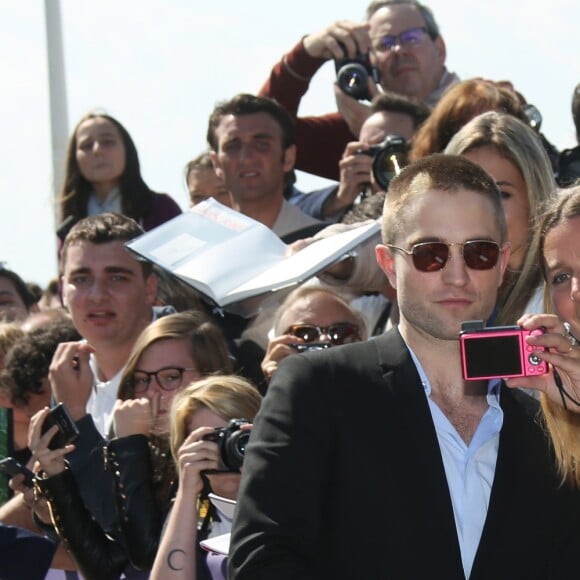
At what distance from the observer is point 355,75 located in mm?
6453

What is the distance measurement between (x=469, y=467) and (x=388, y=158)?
8.75ft

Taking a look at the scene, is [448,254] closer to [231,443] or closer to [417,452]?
[417,452]

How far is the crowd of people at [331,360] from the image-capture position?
10.1ft

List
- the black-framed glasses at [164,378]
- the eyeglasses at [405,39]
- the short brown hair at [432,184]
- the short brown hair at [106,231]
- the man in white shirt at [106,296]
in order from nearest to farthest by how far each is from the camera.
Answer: the short brown hair at [432,184] < the black-framed glasses at [164,378] < the man in white shirt at [106,296] < the short brown hair at [106,231] < the eyeglasses at [405,39]

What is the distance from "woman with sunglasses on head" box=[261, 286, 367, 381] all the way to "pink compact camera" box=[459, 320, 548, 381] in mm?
1921

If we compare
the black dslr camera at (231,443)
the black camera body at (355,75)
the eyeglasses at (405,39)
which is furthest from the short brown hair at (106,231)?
the black dslr camera at (231,443)

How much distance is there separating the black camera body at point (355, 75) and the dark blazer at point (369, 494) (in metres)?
3.41

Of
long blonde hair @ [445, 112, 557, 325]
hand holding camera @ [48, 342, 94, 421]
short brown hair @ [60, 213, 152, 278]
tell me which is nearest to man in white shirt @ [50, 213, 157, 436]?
short brown hair @ [60, 213, 152, 278]

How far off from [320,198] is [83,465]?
207cm

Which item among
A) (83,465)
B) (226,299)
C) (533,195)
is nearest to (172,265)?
(226,299)

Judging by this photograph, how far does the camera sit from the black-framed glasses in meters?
5.06

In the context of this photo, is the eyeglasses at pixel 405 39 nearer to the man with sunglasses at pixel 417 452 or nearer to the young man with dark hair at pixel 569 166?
the young man with dark hair at pixel 569 166

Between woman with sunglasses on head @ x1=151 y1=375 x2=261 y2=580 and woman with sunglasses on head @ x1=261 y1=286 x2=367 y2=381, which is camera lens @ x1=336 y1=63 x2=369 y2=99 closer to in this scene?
woman with sunglasses on head @ x1=261 y1=286 x2=367 y2=381

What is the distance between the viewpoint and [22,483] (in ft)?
17.1
